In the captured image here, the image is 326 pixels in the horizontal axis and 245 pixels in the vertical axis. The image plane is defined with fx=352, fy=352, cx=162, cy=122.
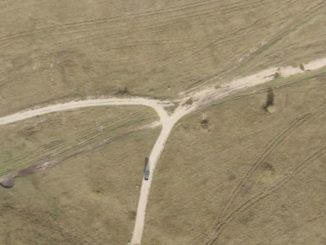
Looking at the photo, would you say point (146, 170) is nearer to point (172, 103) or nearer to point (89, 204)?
point (89, 204)

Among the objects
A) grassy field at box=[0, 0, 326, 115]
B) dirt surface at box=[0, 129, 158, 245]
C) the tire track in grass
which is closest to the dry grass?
dirt surface at box=[0, 129, 158, 245]

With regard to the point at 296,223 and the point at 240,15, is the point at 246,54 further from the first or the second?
the point at 296,223

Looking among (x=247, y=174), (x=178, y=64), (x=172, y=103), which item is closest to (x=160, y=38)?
(x=178, y=64)

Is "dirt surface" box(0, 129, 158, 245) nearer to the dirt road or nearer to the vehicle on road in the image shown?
the vehicle on road

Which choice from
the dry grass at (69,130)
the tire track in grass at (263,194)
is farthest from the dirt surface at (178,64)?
the dry grass at (69,130)

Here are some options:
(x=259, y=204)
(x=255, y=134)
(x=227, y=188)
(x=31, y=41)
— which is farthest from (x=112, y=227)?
(x=31, y=41)

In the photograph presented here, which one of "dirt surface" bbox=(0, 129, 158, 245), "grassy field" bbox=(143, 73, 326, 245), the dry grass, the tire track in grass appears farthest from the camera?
the dry grass
